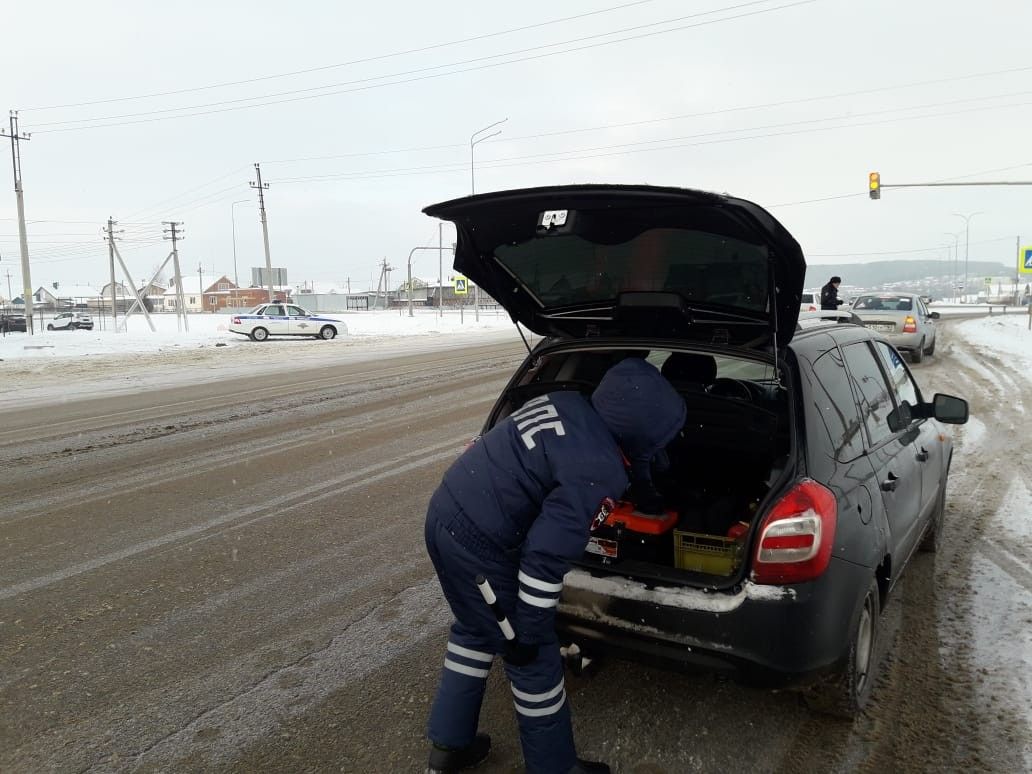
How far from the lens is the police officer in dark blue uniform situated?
83.0 inches

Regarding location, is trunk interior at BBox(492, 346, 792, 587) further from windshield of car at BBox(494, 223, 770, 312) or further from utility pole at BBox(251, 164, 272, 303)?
utility pole at BBox(251, 164, 272, 303)

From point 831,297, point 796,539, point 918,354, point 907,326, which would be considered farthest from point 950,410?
point 831,297

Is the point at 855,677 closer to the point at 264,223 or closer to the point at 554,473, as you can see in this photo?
the point at 554,473

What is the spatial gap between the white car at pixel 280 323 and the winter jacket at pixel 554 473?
28.2 meters

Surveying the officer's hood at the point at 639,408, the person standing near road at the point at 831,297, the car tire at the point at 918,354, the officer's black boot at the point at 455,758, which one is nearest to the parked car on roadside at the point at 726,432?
the officer's hood at the point at 639,408

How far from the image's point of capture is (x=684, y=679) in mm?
3045

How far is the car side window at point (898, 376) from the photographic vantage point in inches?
154

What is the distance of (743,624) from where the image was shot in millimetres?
2404

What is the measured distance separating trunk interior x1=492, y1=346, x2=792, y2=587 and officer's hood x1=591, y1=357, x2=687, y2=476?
65 centimetres

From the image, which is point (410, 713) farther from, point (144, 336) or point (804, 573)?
point (144, 336)

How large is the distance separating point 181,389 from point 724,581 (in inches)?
495

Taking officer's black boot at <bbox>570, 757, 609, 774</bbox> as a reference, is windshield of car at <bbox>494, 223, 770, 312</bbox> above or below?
above

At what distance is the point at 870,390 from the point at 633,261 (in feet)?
4.47

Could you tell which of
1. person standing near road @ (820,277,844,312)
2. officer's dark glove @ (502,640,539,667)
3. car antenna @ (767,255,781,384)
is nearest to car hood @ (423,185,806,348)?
car antenna @ (767,255,781,384)
